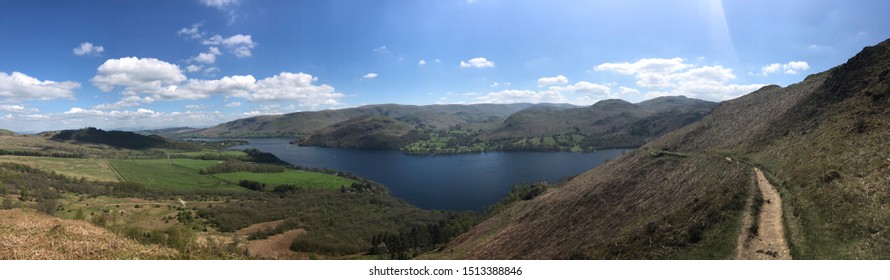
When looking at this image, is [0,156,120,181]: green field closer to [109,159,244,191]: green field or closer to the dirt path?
[109,159,244,191]: green field

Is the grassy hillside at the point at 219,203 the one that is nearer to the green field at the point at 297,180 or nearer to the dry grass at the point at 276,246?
the dry grass at the point at 276,246

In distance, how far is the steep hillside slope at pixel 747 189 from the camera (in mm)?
23203

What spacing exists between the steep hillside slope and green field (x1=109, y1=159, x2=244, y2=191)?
13223cm

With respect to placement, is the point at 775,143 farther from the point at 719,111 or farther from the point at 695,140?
the point at 719,111

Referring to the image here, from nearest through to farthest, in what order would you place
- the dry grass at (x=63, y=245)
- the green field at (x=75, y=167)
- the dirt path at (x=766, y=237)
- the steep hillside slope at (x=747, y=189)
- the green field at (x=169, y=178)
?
the dry grass at (x=63, y=245)
the dirt path at (x=766, y=237)
the steep hillside slope at (x=747, y=189)
the green field at (x=169, y=178)
the green field at (x=75, y=167)

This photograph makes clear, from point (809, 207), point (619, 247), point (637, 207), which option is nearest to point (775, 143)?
point (637, 207)

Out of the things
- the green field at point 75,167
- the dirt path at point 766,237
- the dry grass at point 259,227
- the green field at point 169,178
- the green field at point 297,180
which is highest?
the dirt path at point 766,237

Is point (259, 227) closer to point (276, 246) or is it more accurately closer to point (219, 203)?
point (276, 246)

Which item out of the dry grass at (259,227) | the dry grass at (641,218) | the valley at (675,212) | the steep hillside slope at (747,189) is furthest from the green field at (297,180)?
the dry grass at (641,218)

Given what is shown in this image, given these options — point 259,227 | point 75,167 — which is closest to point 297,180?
point 259,227

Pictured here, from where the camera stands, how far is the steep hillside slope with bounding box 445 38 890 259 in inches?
914

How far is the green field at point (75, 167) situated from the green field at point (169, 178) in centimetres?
470

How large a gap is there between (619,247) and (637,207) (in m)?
15.8

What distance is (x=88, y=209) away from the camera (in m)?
101
